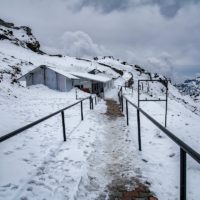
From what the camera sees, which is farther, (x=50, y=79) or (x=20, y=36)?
(x=20, y=36)

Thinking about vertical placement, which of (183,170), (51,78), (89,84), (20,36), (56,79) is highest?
(20,36)

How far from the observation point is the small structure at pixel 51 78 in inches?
1667

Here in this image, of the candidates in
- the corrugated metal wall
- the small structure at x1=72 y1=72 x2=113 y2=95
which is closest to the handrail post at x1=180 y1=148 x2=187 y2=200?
the corrugated metal wall

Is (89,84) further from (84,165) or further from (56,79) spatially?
(84,165)

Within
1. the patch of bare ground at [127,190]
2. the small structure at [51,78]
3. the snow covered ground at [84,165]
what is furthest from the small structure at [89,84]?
the patch of bare ground at [127,190]

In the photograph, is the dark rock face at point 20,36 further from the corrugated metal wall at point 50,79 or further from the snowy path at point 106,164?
the snowy path at point 106,164

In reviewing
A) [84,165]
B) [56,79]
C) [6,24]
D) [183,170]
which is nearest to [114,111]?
[84,165]

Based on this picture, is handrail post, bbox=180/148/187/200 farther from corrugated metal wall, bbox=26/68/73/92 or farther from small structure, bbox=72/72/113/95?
small structure, bbox=72/72/113/95

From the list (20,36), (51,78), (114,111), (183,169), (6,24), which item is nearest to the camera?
(183,169)

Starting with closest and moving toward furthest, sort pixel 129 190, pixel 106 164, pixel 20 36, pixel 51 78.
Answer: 1. pixel 129 190
2. pixel 106 164
3. pixel 51 78
4. pixel 20 36

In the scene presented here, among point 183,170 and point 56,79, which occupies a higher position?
point 56,79

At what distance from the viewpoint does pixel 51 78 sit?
143 ft

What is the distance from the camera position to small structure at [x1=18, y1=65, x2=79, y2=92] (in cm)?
4234

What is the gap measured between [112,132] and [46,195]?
5.60 m
